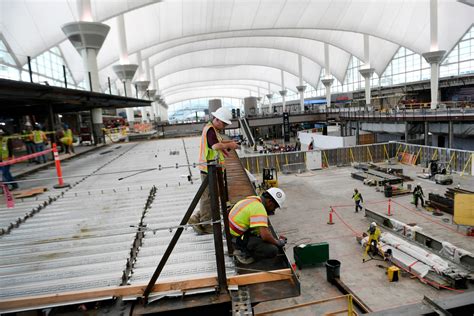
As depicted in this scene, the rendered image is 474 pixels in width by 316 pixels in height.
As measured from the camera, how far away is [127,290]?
368cm

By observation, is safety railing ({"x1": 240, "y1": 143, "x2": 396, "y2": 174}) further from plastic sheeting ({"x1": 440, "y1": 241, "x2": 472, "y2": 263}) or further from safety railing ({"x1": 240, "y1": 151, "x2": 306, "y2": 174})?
plastic sheeting ({"x1": 440, "y1": 241, "x2": 472, "y2": 263})

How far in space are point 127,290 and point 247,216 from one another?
70.8 inches

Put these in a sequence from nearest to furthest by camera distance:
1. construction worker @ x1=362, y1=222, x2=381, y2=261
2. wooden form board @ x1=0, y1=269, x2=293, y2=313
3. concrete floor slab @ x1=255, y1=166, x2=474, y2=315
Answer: wooden form board @ x1=0, y1=269, x2=293, y2=313 < concrete floor slab @ x1=255, y1=166, x2=474, y2=315 < construction worker @ x1=362, y1=222, x2=381, y2=261

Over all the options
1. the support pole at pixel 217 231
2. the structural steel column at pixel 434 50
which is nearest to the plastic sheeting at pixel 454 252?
the support pole at pixel 217 231

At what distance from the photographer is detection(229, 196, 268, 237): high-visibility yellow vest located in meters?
4.50

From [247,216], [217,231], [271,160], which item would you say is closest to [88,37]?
[271,160]

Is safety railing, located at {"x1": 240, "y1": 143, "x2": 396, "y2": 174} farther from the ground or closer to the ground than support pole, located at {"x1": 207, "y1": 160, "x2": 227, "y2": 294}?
closer to the ground

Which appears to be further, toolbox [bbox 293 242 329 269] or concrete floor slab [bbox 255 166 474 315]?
toolbox [bbox 293 242 329 269]

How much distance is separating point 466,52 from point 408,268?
4897cm

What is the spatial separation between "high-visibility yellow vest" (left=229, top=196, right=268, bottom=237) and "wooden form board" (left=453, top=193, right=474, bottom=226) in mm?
12437

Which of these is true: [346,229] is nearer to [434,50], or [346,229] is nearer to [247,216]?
[247,216]

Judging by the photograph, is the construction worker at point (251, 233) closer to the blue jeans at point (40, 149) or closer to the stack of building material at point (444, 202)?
the blue jeans at point (40, 149)

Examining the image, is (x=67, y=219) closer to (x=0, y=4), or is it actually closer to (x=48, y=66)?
(x=0, y=4)

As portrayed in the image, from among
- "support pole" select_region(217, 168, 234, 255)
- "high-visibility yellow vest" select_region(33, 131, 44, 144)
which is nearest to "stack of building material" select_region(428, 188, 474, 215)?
"support pole" select_region(217, 168, 234, 255)
